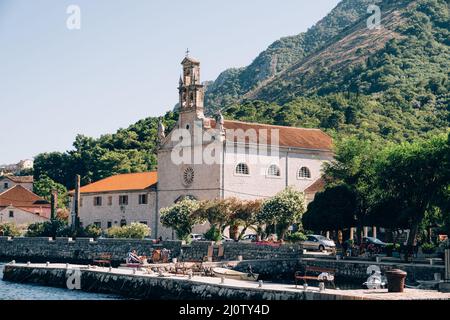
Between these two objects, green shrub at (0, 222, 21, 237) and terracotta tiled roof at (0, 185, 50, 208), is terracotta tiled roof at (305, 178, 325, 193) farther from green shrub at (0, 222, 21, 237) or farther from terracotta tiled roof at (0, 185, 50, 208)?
terracotta tiled roof at (0, 185, 50, 208)

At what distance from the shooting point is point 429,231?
64.2 metres

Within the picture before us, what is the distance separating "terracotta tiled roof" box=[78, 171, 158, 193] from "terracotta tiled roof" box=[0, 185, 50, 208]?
67.4ft

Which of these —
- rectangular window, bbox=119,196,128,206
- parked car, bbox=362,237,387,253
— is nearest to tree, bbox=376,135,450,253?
parked car, bbox=362,237,387,253

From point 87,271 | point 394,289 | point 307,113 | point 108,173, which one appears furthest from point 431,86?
point 394,289

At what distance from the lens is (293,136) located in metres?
80.5

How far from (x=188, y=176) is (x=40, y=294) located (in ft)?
105

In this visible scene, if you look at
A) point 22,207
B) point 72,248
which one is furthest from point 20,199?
point 72,248

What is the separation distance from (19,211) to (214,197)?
37930 mm

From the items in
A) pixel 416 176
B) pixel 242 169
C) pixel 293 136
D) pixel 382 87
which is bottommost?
pixel 416 176

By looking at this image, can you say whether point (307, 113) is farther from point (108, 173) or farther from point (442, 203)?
point (442, 203)

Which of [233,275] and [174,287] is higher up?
[233,275]

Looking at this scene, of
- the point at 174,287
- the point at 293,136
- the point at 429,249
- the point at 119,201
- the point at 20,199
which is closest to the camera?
the point at 174,287

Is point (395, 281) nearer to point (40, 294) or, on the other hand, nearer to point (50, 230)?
point (40, 294)

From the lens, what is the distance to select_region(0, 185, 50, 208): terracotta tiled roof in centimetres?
10675
